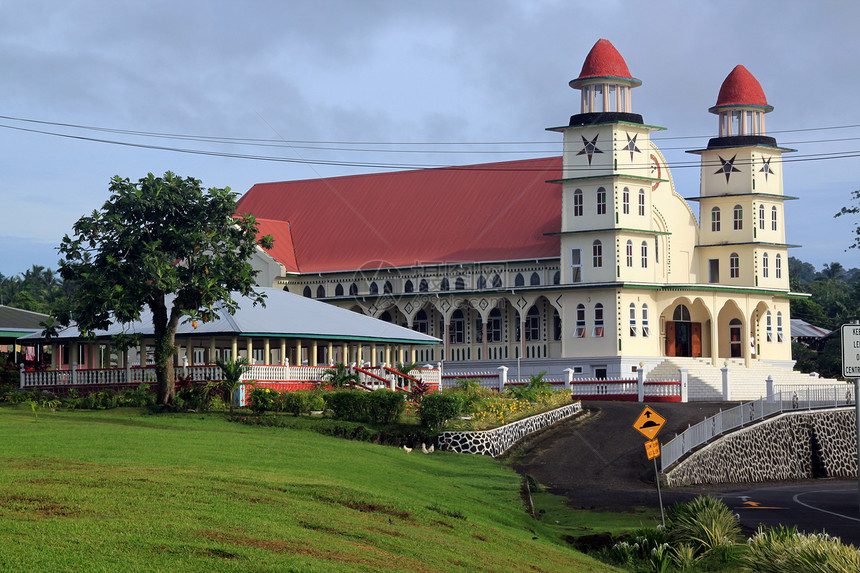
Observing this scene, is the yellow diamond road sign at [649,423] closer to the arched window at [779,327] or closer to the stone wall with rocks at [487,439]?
the stone wall with rocks at [487,439]

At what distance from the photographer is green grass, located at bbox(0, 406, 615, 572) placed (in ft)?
44.6

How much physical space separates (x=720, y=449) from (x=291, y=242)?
37600mm

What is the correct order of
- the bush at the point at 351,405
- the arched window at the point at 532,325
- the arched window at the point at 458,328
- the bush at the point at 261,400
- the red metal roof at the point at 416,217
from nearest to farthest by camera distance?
the bush at the point at 351,405, the bush at the point at 261,400, the arched window at the point at 532,325, the red metal roof at the point at 416,217, the arched window at the point at 458,328

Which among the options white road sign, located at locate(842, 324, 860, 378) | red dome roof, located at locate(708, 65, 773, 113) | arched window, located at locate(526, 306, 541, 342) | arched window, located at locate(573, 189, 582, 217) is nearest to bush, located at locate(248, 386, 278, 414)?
white road sign, located at locate(842, 324, 860, 378)

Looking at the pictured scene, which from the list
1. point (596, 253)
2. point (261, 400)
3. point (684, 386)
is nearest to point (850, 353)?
point (261, 400)

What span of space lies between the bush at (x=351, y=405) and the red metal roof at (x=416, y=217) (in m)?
25.1

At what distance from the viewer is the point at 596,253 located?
57.9m

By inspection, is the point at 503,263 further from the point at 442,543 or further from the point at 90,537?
the point at 90,537

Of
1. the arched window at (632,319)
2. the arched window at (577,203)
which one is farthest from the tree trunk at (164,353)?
the arched window at (632,319)

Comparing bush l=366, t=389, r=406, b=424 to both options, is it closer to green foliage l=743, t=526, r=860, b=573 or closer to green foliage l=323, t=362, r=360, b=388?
green foliage l=323, t=362, r=360, b=388

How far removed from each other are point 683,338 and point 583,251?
7761mm

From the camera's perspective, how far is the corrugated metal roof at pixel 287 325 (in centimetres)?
4159

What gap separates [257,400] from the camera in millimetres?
37062

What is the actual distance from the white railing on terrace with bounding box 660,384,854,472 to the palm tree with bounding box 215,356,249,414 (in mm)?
13257
